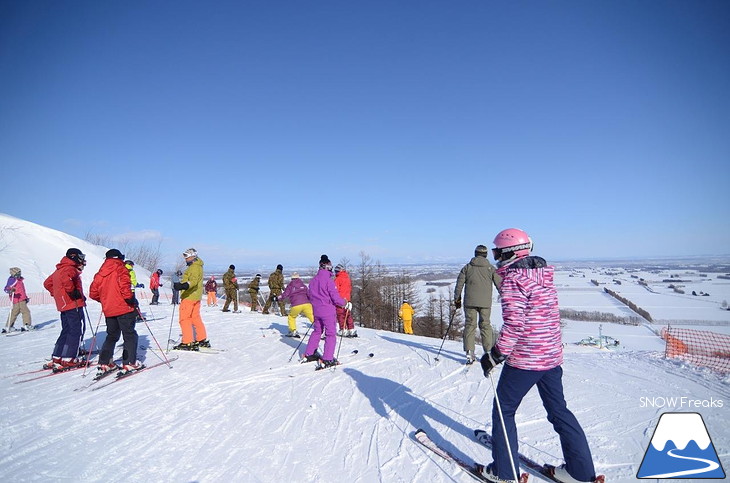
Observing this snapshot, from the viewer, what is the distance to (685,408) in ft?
14.4

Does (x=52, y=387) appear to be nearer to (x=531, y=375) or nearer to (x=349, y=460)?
(x=349, y=460)

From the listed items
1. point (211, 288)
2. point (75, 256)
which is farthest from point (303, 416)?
point (211, 288)

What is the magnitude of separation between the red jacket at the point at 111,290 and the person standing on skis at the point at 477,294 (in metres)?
5.87

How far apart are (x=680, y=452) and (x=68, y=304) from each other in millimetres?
9099

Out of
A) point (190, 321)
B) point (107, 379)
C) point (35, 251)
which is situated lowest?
point (107, 379)

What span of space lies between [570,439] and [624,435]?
1.62 meters

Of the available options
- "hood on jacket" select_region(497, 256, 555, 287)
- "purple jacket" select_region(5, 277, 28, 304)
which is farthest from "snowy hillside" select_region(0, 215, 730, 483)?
"purple jacket" select_region(5, 277, 28, 304)

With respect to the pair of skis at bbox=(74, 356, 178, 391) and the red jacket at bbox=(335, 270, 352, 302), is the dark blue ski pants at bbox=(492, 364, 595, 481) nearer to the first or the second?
the pair of skis at bbox=(74, 356, 178, 391)

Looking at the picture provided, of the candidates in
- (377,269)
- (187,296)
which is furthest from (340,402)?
(377,269)

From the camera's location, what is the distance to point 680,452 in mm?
3248

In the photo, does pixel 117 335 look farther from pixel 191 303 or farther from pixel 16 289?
pixel 16 289

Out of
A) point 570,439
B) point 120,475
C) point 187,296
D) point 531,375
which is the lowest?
point 120,475

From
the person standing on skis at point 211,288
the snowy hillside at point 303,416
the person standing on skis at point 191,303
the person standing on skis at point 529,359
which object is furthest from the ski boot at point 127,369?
the person standing on skis at point 211,288

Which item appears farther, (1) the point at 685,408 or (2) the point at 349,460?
(1) the point at 685,408
